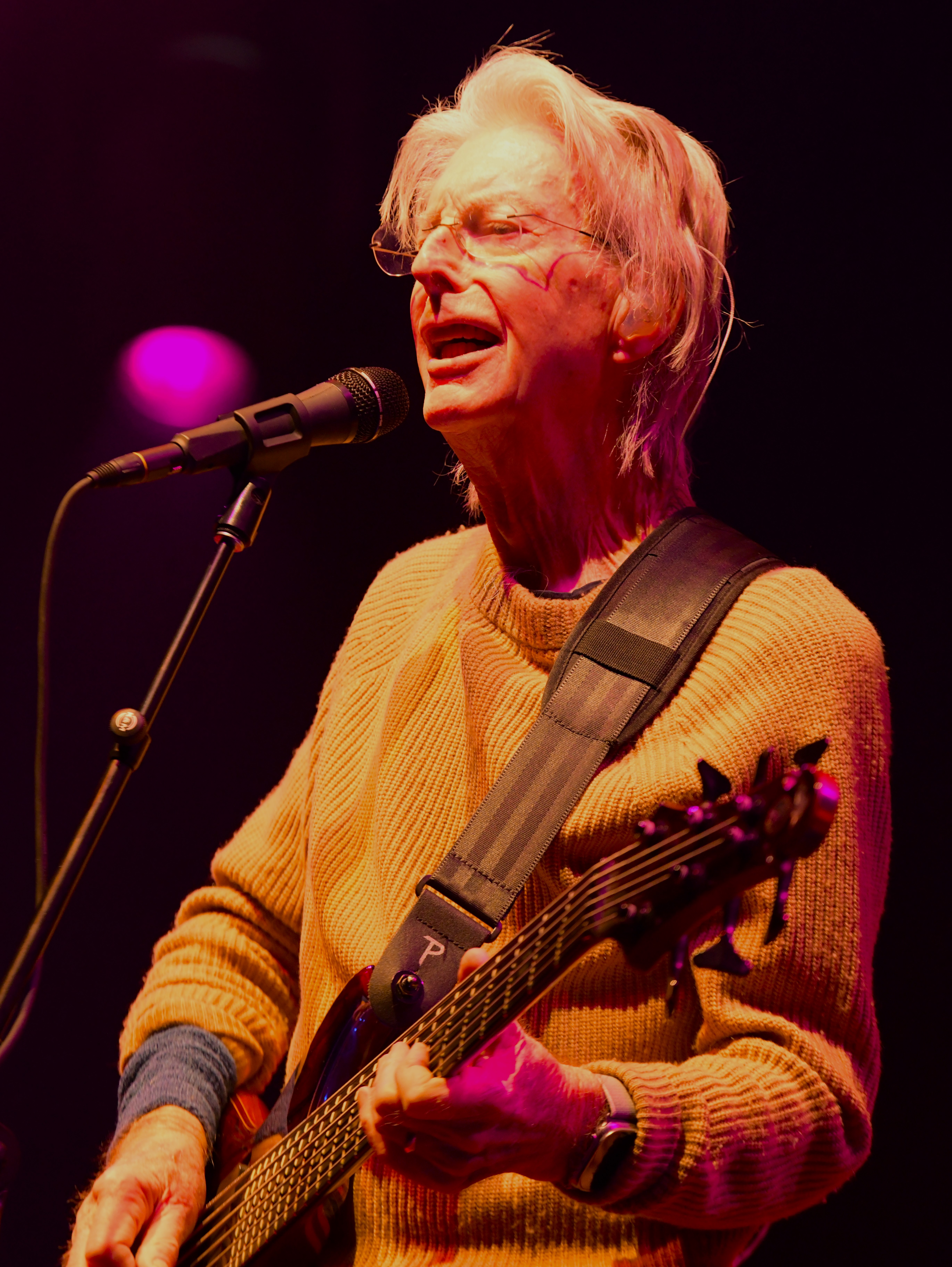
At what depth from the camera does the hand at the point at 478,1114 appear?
3.44 ft

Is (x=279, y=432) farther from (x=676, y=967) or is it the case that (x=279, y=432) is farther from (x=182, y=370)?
(x=182, y=370)

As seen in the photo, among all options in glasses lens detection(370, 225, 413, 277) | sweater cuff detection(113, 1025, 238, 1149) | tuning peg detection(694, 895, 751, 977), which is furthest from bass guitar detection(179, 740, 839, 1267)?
glasses lens detection(370, 225, 413, 277)

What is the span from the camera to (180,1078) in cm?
159

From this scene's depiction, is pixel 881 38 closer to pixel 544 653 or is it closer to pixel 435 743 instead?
pixel 544 653

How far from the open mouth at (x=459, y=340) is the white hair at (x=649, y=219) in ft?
0.71

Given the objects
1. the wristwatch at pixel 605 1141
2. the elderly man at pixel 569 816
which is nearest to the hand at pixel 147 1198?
the elderly man at pixel 569 816

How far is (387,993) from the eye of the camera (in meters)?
1.38

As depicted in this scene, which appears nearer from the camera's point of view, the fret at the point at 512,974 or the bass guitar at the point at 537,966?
the bass guitar at the point at 537,966

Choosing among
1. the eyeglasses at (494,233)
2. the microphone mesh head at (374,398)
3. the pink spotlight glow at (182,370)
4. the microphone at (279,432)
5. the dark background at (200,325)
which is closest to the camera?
the microphone at (279,432)

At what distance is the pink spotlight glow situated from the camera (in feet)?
8.85

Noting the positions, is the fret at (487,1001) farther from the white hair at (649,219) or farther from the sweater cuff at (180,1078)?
the white hair at (649,219)

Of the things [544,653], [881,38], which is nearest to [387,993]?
[544,653]

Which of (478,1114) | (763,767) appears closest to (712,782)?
(763,767)

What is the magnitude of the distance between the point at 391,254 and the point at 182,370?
3.46 ft
